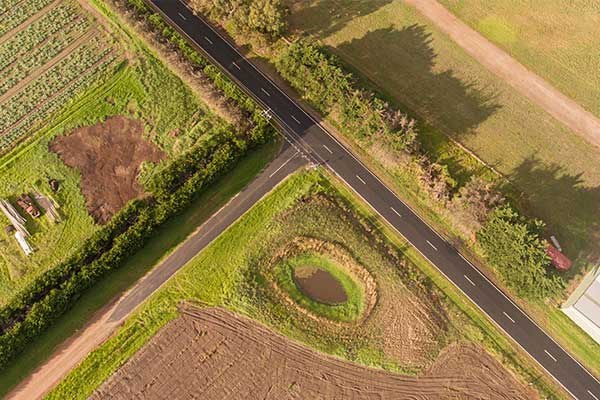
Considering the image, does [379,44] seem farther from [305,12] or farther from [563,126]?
[563,126]

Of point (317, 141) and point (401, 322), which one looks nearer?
point (401, 322)

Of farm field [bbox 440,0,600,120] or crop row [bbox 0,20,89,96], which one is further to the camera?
farm field [bbox 440,0,600,120]

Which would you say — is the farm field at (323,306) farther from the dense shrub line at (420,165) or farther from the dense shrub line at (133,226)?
the dense shrub line at (420,165)

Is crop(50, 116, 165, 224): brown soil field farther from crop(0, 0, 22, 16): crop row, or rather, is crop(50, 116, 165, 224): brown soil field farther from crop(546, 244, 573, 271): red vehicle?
crop(546, 244, 573, 271): red vehicle

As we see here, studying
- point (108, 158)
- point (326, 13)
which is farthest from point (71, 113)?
point (326, 13)

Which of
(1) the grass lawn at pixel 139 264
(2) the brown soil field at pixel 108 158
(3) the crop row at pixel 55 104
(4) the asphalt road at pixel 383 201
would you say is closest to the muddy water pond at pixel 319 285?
(4) the asphalt road at pixel 383 201

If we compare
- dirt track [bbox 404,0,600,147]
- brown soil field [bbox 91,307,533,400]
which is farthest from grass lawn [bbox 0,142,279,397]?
dirt track [bbox 404,0,600,147]

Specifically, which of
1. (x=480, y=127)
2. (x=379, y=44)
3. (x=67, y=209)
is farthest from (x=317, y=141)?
(x=67, y=209)
